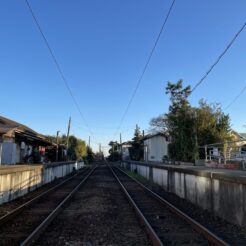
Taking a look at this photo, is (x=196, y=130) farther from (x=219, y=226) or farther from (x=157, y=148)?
(x=157, y=148)

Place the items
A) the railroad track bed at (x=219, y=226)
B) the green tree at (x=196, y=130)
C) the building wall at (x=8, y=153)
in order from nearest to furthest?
the railroad track bed at (x=219, y=226) → the building wall at (x=8, y=153) → the green tree at (x=196, y=130)

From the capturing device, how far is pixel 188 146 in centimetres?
3725

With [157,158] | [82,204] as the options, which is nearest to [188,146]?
[82,204]

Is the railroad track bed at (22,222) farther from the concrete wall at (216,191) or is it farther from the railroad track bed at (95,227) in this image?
the concrete wall at (216,191)

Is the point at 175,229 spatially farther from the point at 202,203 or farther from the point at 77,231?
the point at 202,203

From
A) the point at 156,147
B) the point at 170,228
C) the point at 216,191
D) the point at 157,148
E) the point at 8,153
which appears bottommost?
the point at 170,228

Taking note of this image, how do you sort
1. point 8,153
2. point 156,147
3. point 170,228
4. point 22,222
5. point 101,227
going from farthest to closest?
point 156,147 < point 8,153 < point 22,222 < point 101,227 < point 170,228

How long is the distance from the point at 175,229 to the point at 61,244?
3.04 m

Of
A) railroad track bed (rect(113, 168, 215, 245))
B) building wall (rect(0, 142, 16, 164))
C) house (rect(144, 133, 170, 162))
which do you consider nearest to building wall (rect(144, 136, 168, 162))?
house (rect(144, 133, 170, 162))

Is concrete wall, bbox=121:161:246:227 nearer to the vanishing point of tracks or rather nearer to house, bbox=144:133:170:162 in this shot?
the vanishing point of tracks

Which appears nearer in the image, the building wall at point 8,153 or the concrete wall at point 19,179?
the concrete wall at point 19,179

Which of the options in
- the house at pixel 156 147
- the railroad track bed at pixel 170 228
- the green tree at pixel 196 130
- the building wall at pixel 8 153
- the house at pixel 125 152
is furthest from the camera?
the house at pixel 125 152

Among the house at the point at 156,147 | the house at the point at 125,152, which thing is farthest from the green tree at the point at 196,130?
the house at the point at 125,152

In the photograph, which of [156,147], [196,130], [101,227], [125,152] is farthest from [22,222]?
[125,152]
